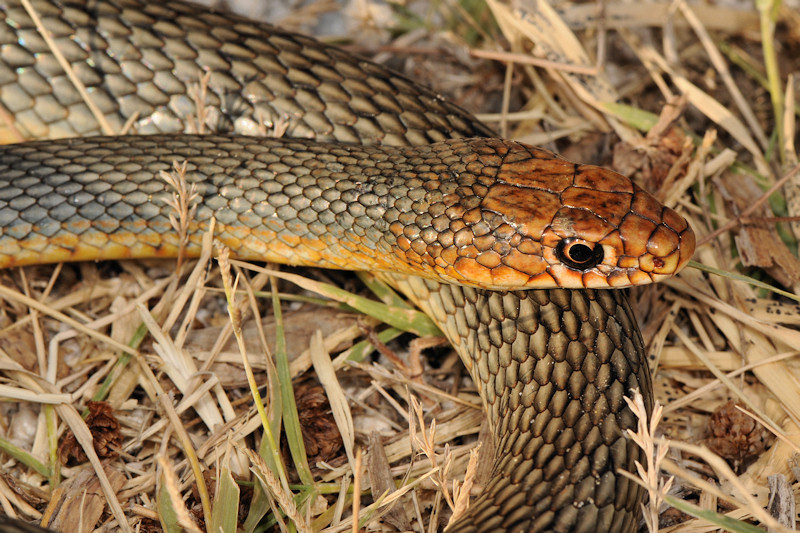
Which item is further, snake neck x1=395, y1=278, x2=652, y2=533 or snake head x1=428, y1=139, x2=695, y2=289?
snake head x1=428, y1=139, x2=695, y2=289

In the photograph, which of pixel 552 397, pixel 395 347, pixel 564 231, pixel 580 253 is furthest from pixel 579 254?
pixel 395 347

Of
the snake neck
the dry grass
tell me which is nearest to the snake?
the snake neck

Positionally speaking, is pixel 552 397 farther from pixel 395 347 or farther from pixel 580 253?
pixel 395 347

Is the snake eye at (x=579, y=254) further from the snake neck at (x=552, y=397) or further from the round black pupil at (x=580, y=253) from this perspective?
the snake neck at (x=552, y=397)

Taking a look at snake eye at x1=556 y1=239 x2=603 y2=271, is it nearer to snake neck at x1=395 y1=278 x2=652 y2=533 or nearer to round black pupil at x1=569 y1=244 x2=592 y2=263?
round black pupil at x1=569 y1=244 x2=592 y2=263

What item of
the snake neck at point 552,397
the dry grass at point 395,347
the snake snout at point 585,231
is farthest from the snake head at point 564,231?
the dry grass at point 395,347

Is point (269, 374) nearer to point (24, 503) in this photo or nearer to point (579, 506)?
point (24, 503)

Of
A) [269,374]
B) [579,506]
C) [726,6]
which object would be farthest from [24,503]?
[726,6]

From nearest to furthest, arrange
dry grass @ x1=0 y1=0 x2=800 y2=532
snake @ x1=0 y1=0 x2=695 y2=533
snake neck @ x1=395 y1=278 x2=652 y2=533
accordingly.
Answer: snake neck @ x1=395 y1=278 x2=652 y2=533 < snake @ x1=0 y1=0 x2=695 y2=533 < dry grass @ x1=0 y1=0 x2=800 y2=532
